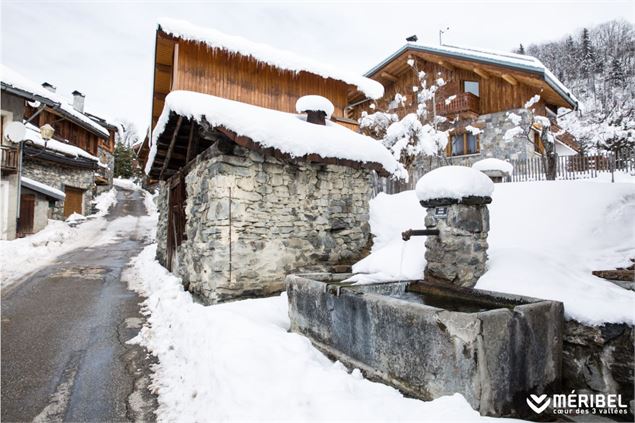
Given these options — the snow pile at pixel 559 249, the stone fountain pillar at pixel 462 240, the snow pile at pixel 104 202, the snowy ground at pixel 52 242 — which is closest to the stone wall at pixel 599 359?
the snow pile at pixel 559 249

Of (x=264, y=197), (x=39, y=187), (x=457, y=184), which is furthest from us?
(x=39, y=187)

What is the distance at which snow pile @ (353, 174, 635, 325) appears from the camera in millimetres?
3188

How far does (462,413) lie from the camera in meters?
2.28

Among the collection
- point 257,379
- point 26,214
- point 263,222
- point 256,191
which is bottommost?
point 257,379

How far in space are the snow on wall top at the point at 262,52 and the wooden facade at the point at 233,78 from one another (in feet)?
0.59

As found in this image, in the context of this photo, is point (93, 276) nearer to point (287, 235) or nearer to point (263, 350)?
point (287, 235)

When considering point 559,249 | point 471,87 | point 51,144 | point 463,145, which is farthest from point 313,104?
point 51,144

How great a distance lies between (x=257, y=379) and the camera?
3.10 metres

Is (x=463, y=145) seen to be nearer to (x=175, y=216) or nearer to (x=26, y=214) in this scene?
(x=175, y=216)

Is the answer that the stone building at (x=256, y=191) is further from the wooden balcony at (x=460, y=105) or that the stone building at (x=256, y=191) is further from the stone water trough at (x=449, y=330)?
the wooden balcony at (x=460, y=105)

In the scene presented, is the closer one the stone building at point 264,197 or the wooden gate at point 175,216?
the stone building at point 264,197

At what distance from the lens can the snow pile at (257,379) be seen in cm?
259

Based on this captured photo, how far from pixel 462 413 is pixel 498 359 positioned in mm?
437

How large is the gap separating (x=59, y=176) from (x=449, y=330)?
2210cm
